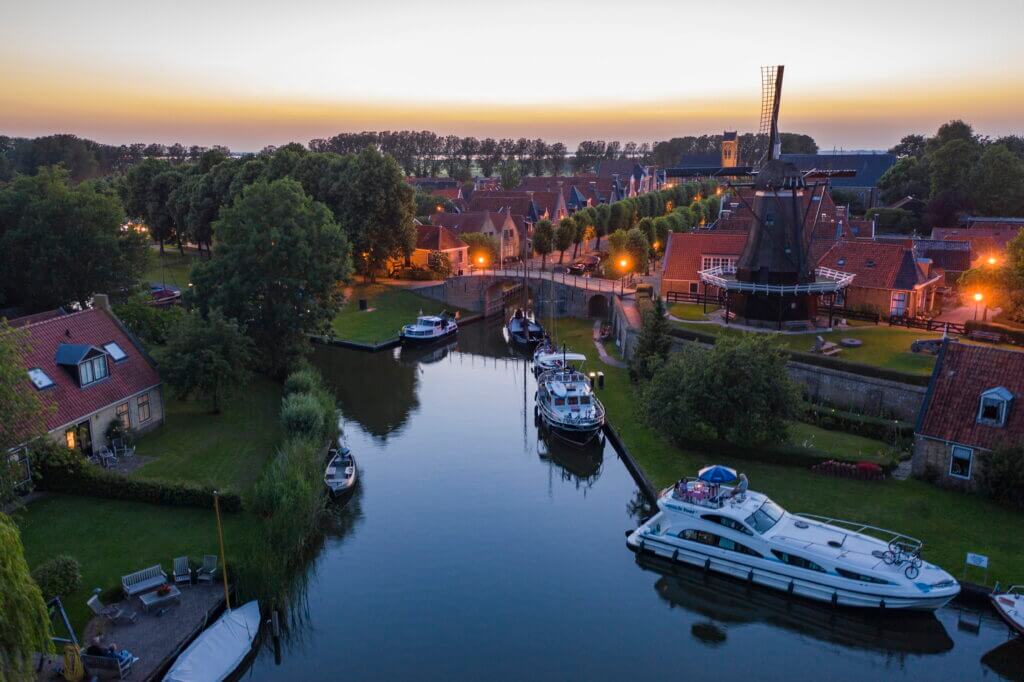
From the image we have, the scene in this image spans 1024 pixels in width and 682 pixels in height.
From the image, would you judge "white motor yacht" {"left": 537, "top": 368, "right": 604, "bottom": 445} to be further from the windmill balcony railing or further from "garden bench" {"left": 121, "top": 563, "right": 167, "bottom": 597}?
"garden bench" {"left": 121, "top": 563, "right": 167, "bottom": 597}

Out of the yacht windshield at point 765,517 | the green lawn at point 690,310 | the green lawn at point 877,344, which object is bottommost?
the yacht windshield at point 765,517

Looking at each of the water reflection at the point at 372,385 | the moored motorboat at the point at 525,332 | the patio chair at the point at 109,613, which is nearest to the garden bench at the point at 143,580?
the patio chair at the point at 109,613

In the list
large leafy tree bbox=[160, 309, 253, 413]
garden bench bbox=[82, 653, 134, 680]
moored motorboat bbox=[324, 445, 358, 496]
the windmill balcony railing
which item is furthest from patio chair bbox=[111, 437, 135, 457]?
the windmill balcony railing

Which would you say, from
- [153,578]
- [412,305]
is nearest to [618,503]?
[153,578]

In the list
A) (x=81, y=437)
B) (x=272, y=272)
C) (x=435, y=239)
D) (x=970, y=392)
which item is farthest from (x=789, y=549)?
(x=435, y=239)

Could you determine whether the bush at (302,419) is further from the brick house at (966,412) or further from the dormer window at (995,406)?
the dormer window at (995,406)
